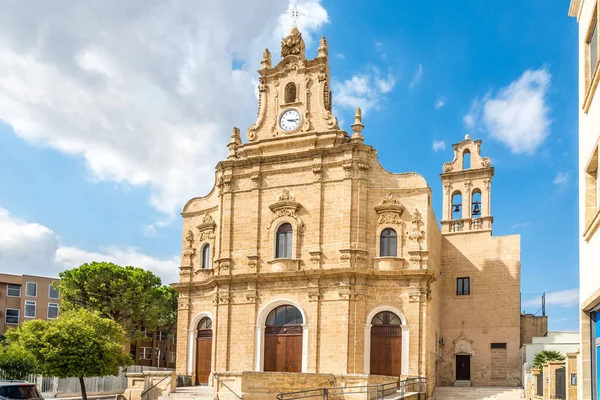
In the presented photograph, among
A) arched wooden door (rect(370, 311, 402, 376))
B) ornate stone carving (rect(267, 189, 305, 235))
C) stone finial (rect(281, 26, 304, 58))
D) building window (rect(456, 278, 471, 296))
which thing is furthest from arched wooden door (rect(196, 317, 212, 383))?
stone finial (rect(281, 26, 304, 58))

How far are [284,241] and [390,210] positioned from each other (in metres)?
5.32

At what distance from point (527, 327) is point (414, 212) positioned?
1083 centimetres

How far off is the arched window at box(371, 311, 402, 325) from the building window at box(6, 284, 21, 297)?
119 feet

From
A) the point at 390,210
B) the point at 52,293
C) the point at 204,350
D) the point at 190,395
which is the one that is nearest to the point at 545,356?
the point at 390,210

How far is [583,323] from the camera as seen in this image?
11984 millimetres

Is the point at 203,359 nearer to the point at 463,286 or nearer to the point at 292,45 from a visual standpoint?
the point at 463,286

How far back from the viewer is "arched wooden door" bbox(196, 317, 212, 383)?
32.0 metres

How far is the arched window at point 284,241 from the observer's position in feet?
101

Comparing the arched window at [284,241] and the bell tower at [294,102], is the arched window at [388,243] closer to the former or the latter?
the arched window at [284,241]

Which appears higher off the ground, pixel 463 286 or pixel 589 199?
pixel 589 199

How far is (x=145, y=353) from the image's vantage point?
58.8 m

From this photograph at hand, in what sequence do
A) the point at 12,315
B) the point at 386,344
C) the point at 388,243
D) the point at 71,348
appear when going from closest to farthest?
the point at 71,348 → the point at 386,344 → the point at 388,243 → the point at 12,315

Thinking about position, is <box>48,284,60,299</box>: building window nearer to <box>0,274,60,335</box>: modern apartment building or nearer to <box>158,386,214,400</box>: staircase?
<box>0,274,60,335</box>: modern apartment building

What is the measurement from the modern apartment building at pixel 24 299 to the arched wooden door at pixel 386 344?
1365 inches
